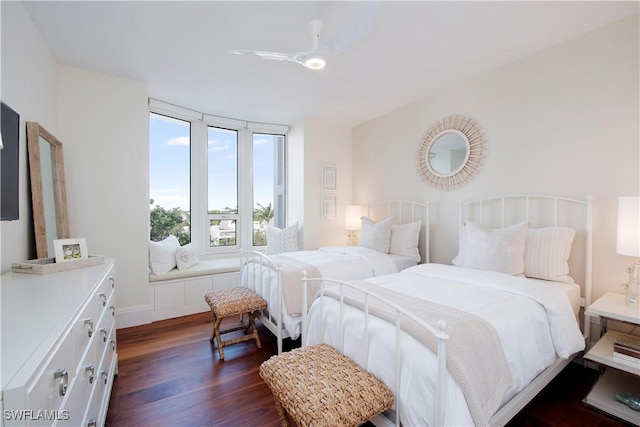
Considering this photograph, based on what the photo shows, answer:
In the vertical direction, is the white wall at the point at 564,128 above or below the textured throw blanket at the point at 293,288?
above

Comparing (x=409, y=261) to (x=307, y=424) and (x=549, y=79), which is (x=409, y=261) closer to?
(x=549, y=79)

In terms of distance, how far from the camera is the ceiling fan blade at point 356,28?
4.87 ft

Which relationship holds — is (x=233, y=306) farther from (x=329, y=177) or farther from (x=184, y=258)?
(x=329, y=177)

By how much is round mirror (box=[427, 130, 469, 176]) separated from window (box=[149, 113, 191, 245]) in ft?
10.5

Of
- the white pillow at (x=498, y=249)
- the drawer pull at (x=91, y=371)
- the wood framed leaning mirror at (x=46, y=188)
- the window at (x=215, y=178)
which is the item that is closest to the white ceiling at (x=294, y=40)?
the window at (x=215, y=178)

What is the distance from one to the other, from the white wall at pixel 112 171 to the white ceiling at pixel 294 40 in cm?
22

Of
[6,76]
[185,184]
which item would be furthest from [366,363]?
[185,184]

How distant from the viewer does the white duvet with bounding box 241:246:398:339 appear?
2.44 metres

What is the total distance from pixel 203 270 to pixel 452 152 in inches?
125

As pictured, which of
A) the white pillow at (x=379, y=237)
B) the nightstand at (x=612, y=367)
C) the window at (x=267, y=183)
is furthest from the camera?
the window at (x=267, y=183)

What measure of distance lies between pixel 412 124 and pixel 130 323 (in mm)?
3897

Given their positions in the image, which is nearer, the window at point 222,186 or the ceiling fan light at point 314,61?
the ceiling fan light at point 314,61

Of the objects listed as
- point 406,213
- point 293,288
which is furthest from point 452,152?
point 293,288

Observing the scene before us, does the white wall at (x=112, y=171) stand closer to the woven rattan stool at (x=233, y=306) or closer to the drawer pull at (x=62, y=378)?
the woven rattan stool at (x=233, y=306)
